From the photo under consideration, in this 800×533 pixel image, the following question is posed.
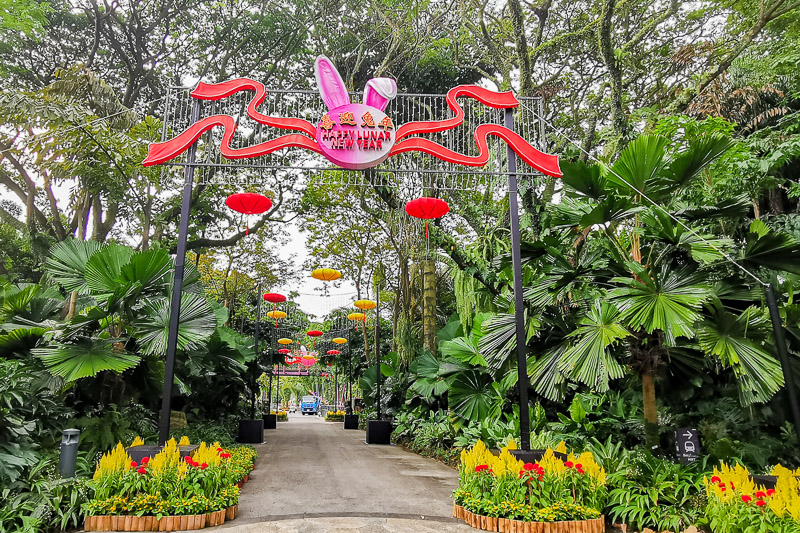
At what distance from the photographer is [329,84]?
6.29m

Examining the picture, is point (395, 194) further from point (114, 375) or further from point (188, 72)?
point (114, 375)

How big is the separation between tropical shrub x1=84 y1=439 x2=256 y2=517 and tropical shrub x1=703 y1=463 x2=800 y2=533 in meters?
4.65

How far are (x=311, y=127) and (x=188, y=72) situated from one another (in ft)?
32.0

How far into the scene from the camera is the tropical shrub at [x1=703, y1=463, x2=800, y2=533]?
Answer: 3.61 meters

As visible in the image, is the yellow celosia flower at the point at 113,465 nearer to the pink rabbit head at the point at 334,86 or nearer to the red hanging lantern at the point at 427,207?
the pink rabbit head at the point at 334,86

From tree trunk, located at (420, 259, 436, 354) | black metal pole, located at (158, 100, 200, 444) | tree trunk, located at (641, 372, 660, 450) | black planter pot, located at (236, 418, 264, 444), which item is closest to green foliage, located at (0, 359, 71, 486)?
black metal pole, located at (158, 100, 200, 444)

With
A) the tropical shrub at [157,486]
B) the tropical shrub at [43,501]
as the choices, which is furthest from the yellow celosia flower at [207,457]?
the tropical shrub at [43,501]

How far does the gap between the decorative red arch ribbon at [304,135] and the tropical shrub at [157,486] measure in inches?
138

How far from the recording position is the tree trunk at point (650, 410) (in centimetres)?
557

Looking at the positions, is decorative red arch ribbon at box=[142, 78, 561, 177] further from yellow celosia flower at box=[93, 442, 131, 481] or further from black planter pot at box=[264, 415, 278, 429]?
black planter pot at box=[264, 415, 278, 429]

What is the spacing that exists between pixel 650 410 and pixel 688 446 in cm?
64

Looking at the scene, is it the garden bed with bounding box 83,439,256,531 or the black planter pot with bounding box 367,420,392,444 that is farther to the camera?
the black planter pot with bounding box 367,420,392,444

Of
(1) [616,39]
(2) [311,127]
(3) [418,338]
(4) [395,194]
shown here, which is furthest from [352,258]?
(2) [311,127]

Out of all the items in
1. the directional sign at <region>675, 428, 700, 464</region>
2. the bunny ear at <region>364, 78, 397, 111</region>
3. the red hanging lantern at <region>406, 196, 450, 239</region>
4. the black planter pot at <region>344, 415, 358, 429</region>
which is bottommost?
the black planter pot at <region>344, 415, 358, 429</region>
